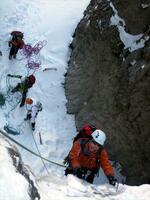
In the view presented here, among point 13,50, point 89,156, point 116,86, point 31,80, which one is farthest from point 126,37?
point 89,156

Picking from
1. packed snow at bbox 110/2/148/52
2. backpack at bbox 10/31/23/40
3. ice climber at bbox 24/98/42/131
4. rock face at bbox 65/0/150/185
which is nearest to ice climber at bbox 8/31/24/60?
backpack at bbox 10/31/23/40

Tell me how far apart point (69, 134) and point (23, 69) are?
118 inches

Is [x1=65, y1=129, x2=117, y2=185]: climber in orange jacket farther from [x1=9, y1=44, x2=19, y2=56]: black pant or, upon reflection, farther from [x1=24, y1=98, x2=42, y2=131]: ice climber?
[x1=9, y1=44, x2=19, y2=56]: black pant

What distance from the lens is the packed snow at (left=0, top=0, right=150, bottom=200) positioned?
7734 millimetres

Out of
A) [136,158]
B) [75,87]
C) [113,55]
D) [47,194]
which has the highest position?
[113,55]

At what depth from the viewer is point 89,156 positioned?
9.02m

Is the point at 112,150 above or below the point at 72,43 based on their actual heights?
below

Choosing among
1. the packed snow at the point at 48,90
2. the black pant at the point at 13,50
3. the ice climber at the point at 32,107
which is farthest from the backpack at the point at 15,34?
the ice climber at the point at 32,107

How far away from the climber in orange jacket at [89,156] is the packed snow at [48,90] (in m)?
0.46

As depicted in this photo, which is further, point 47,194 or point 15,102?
point 15,102

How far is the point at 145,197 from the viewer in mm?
7305

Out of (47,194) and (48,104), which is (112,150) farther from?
(47,194)

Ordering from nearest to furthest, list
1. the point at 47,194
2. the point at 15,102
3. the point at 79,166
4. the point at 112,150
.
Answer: the point at 47,194 < the point at 79,166 < the point at 112,150 < the point at 15,102

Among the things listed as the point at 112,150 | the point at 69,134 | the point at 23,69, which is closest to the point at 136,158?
the point at 112,150
